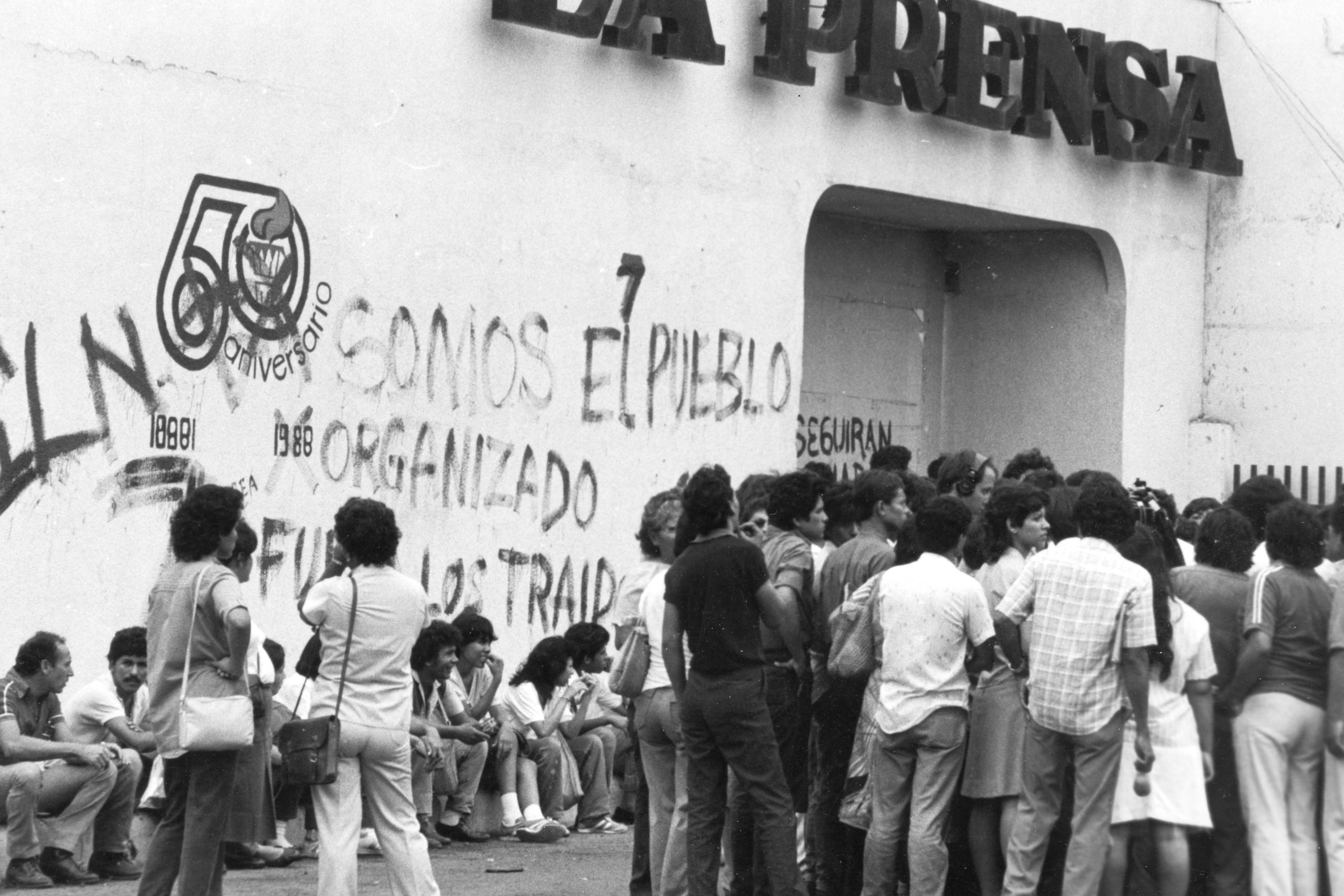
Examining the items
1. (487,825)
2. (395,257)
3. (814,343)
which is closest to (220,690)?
(487,825)

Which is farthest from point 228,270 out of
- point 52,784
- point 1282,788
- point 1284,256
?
point 1284,256

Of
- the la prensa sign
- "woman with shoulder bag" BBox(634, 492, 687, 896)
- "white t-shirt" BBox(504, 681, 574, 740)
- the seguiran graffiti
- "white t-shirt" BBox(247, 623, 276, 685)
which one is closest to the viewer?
"woman with shoulder bag" BBox(634, 492, 687, 896)

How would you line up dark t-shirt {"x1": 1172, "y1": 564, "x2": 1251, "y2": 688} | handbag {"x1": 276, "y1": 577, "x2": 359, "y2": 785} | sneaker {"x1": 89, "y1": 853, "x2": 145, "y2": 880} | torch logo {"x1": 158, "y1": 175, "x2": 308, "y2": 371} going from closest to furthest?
handbag {"x1": 276, "y1": 577, "x2": 359, "y2": 785}
dark t-shirt {"x1": 1172, "y1": 564, "x2": 1251, "y2": 688}
sneaker {"x1": 89, "y1": 853, "x2": 145, "y2": 880}
torch logo {"x1": 158, "y1": 175, "x2": 308, "y2": 371}

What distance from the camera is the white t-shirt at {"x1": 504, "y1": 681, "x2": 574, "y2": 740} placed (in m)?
12.0

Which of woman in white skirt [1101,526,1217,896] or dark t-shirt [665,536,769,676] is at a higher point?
dark t-shirt [665,536,769,676]

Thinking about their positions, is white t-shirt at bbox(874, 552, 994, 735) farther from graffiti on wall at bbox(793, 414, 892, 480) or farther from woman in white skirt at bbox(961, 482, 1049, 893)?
graffiti on wall at bbox(793, 414, 892, 480)

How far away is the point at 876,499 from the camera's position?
9023 mm

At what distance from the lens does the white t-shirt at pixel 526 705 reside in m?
12.0

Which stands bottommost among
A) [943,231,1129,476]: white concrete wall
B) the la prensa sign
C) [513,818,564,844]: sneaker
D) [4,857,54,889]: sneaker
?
[513,818,564,844]: sneaker

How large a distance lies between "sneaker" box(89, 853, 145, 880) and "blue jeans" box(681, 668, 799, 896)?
125 inches

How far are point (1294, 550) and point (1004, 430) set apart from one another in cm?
1014

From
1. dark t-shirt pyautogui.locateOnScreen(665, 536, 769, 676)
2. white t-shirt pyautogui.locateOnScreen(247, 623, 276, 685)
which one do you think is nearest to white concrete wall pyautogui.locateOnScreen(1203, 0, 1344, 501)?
white t-shirt pyautogui.locateOnScreen(247, 623, 276, 685)

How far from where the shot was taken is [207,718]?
765cm

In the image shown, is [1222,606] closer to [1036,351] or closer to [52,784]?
[52,784]
